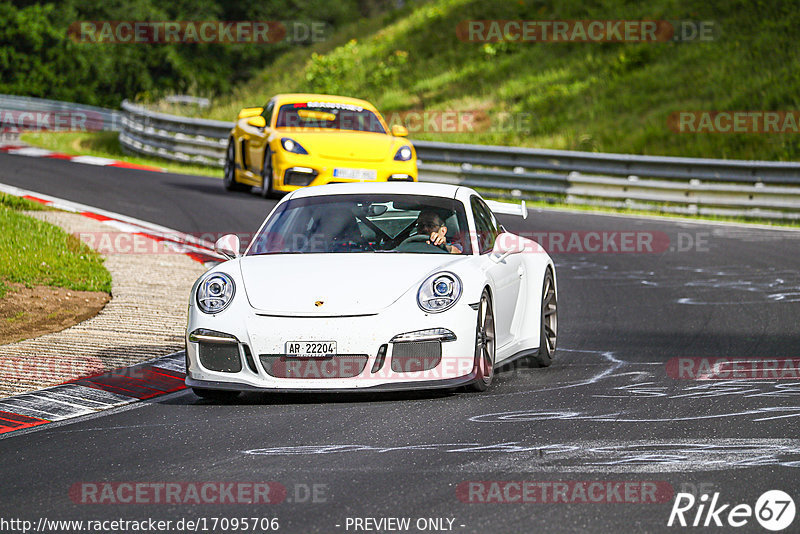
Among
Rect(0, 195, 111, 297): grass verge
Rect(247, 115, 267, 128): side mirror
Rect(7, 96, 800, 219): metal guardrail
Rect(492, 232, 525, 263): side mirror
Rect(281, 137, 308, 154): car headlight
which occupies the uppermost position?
Rect(247, 115, 267, 128): side mirror

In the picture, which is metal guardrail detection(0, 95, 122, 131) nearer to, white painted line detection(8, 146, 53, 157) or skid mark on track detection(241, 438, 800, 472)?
white painted line detection(8, 146, 53, 157)

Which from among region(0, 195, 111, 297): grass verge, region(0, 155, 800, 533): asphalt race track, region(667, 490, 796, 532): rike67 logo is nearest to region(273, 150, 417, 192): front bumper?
region(0, 195, 111, 297): grass verge

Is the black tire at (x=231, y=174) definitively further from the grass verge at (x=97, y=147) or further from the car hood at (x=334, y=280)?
the car hood at (x=334, y=280)

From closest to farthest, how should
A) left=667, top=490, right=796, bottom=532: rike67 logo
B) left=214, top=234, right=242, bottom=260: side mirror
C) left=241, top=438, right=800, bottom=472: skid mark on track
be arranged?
left=667, top=490, right=796, bottom=532: rike67 logo
left=241, top=438, right=800, bottom=472: skid mark on track
left=214, top=234, right=242, bottom=260: side mirror

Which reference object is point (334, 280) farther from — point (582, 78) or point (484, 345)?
point (582, 78)

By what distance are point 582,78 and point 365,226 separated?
1051 inches

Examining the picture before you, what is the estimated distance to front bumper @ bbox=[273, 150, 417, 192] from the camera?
57.8 feet

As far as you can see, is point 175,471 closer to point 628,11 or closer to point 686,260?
point 686,260

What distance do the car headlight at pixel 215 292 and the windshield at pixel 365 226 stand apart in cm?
64

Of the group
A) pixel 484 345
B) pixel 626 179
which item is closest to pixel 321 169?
pixel 626 179

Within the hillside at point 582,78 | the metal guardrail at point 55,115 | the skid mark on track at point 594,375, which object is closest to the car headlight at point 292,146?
the skid mark on track at point 594,375

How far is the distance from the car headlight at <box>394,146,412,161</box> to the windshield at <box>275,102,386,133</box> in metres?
0.91

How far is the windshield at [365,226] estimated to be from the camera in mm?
8516

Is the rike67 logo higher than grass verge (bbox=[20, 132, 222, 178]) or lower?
lower
